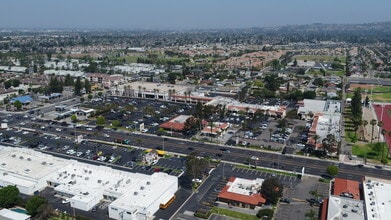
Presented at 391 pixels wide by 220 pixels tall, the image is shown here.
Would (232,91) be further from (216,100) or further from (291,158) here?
(291,158)

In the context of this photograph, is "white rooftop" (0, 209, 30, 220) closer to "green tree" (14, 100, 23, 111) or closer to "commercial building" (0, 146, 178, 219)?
"commercial building" (0, 146, 178, 219)

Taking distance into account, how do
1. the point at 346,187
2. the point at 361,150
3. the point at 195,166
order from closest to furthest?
the point at 346,187 < the point at 195,166 < the point at 361,150

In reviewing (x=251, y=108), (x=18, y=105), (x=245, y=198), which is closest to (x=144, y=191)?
(x=245, y=198)

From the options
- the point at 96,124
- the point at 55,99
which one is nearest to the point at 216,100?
the point at 96,124

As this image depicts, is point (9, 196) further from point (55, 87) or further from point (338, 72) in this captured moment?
point (338, 72)

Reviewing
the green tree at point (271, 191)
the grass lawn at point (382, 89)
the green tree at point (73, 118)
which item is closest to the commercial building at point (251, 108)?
the green tree at point (73, 118)
